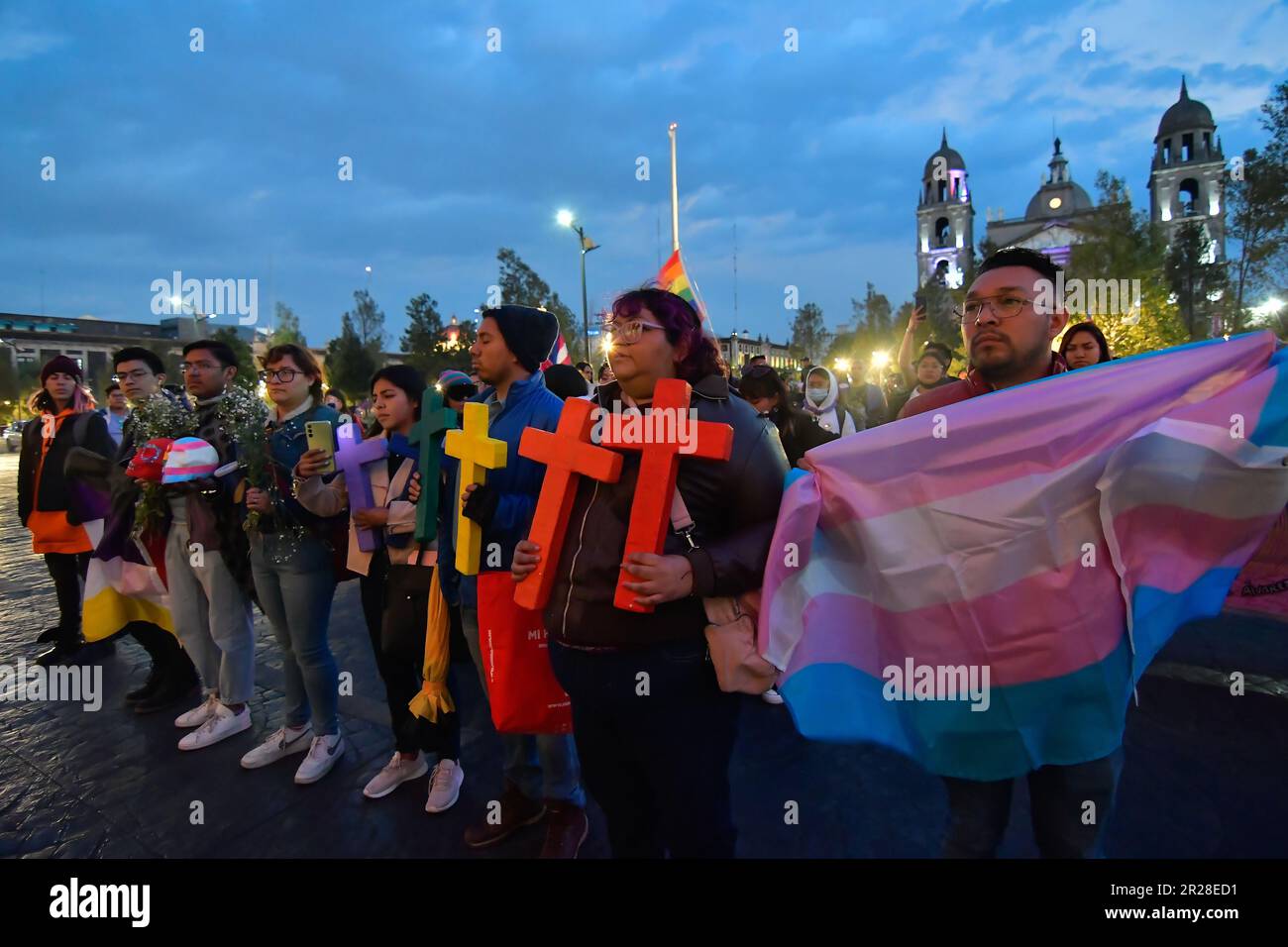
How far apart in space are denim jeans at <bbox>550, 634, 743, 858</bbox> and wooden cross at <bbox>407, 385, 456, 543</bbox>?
1233 millimetres

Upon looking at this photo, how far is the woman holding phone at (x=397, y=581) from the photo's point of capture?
3.10 m

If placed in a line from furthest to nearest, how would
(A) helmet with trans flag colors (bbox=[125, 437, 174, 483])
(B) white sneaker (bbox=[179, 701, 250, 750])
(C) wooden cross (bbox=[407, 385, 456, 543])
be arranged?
(B) white sneaker (bbox=[179, 701, 250, 750])
(A) helmet with trans flag colors (bbox=[125, 437, 174, 483])
(C) wooden cross (bbox=[407, 385, 456, 543])

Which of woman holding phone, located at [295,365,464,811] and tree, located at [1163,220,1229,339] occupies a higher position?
tree, located at [1163,220,1229,339]

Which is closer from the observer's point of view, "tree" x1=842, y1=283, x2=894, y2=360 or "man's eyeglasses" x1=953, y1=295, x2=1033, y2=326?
"man's eyeglasses" x1=953, y1=295, x2=1033, y2=326

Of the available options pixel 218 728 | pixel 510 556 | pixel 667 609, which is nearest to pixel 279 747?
pixel 218 728

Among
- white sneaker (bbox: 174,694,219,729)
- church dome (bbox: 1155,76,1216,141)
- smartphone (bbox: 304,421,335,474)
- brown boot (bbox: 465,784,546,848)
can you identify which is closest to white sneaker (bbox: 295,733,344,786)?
white sneaker (bbox: 174,694,219,729)

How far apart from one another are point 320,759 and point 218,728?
89 centimetres

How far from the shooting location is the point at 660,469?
1736 millimetres

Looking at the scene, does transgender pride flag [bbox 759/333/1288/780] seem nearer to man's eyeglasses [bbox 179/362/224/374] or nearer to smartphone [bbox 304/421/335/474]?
smartphone [bbox 304/421/335/474]

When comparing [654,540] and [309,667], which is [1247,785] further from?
[309,667]

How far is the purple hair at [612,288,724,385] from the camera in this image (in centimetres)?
197

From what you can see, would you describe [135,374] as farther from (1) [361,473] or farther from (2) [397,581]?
(2) [397,581]

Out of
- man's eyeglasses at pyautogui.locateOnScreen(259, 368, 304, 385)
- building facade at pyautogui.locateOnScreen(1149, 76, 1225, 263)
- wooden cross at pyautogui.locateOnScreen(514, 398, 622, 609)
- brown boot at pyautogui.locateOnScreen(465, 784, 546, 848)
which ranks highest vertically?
building facade at pyautogui.locateOnScreen(1149, 76, 1225, 263)

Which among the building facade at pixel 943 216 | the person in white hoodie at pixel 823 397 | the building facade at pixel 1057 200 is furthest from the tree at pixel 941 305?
the person in white hoodie at pixel 823 397
